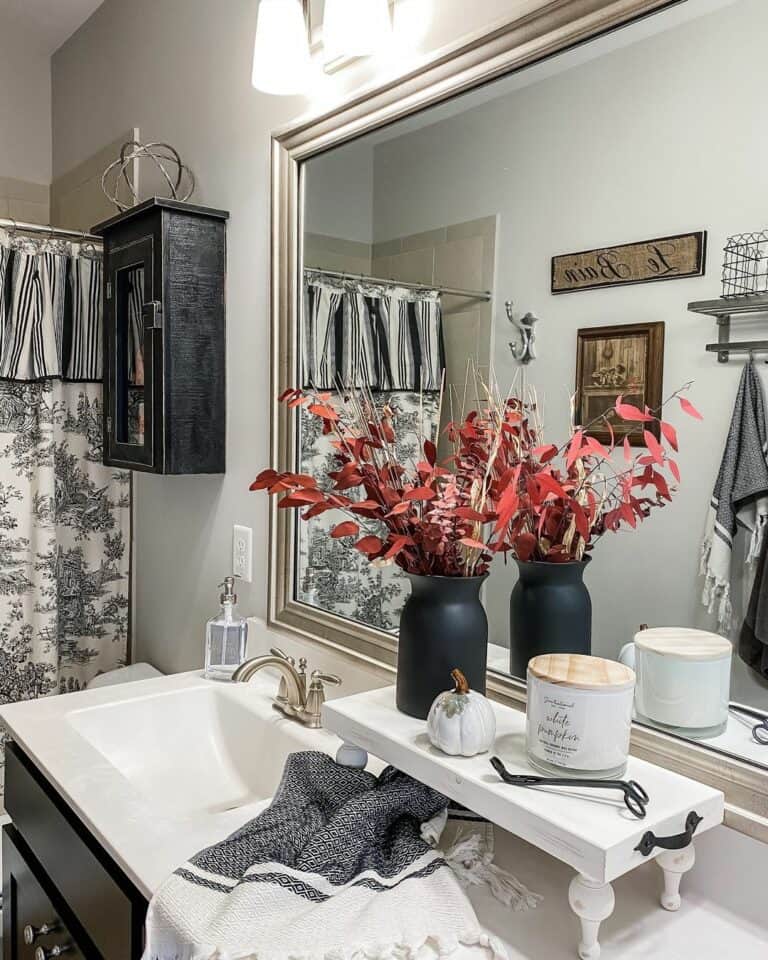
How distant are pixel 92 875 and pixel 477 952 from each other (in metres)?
0.58

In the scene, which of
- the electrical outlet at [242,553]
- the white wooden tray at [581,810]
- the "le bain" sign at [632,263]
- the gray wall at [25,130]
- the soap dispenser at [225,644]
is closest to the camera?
the white wooden tray at [581,810]

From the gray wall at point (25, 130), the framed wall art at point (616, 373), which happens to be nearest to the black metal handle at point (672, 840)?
the framed wall art at point (616, 373)

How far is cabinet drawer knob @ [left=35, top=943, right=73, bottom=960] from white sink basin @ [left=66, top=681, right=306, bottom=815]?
23 cm

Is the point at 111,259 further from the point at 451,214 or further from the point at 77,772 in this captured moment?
the point at 77,772

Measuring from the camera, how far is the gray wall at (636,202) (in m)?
0.95

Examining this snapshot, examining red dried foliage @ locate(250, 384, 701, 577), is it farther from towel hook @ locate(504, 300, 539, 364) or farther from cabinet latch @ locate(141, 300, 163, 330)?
cabinet latch @ locate(141, 300, 163, 330)

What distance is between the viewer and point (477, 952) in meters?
0.79

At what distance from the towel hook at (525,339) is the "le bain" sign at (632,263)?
→ 2.2 inches


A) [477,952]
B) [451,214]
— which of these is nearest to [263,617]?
[451,214]

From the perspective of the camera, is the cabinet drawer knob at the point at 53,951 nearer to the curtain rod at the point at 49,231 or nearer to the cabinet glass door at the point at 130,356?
the cabinet glass door at the point at 130,356

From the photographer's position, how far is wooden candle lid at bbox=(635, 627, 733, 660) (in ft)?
3.12

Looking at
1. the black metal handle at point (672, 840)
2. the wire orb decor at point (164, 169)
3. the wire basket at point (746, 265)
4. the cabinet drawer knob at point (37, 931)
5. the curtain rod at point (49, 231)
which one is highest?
the wire orb decor at point (164, 169)

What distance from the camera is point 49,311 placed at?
212 cm

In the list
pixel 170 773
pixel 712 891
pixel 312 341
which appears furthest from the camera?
pixel 312 341
